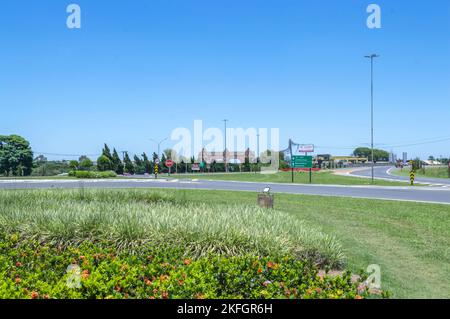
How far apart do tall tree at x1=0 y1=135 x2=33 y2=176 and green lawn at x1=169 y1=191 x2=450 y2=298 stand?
50.2 metres

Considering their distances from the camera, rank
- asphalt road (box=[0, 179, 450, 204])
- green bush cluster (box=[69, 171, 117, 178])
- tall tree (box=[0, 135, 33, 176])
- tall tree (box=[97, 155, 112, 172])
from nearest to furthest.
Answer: asphalt road (box=[0, 179, 450, 204])
green bush cluster (box=[69, 171, 117, 178])
tall tree (box=[0, 135, 33, 176])
tall tree (box=[97, 155, 112, 172])

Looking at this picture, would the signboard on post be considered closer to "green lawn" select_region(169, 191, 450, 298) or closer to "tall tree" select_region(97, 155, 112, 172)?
"green lawn" select_region(169, 191, 450, 298)

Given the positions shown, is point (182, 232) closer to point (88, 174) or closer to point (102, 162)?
point (88, 174)

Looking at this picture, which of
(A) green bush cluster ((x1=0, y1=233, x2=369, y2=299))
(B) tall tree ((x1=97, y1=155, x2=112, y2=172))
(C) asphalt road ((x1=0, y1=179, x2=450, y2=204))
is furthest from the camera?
(B) tall tree ((x1=97, y1=155, x2=112, y2=172))

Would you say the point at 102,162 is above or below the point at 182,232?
above

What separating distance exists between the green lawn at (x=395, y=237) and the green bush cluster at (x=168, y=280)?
1.79 metres

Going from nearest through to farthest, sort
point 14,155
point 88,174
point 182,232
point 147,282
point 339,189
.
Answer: point 147,282 < point 182,232 < point 339,189 < point 88,174 < point 14,155

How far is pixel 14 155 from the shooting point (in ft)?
189

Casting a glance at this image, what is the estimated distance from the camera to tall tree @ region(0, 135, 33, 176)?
186 ft

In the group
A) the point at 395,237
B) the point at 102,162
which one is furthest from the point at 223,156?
the point at 395,237

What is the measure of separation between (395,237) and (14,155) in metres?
57.5

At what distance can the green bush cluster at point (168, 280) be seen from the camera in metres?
4.30

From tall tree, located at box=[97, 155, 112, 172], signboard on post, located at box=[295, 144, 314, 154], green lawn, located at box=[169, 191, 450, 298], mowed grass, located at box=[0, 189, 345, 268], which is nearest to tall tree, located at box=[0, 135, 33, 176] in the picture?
tall tree, located at box=[97, 155, 112, 172]
